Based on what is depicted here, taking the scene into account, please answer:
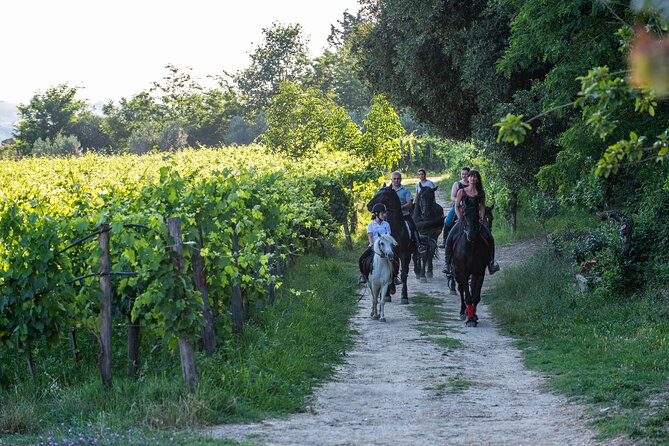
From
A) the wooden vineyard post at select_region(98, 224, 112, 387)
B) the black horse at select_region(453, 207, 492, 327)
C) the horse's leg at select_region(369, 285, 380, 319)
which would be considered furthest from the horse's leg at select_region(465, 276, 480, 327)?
the wooden vineyard post at select_region(98, 224, 112, 387)

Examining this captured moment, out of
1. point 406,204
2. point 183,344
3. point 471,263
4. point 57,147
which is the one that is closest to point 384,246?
point 471,263

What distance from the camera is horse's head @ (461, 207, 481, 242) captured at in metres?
15.6

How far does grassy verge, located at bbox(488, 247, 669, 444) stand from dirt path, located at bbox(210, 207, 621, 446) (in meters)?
0.32

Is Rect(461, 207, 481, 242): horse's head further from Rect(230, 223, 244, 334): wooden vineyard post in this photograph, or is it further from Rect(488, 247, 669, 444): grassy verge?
Rect(230, 223, 244, 334): wooden vineyard post

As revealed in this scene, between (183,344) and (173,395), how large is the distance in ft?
1.91

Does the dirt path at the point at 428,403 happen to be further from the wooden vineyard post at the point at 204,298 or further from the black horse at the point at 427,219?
the black horse at the point at 427,219

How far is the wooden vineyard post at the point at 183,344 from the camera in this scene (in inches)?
386

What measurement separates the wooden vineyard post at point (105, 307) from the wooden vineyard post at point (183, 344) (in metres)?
0.77

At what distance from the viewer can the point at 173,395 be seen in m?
9.52

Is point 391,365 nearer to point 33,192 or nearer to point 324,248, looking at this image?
point 33,192

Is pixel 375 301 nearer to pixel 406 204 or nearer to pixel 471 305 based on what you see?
pixel 471 305

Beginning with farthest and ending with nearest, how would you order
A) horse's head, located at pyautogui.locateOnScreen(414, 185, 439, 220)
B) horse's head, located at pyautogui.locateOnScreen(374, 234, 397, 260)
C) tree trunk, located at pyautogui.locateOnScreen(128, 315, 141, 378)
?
horse's head, located at pyautogui.locateOnScreen(414, 185, 439, 220) < horse's head, located at pyautogui.locateOnScreen(374, 234, 397, 260) < tree trunk, located at pyautogui.locateOnScreen(128, 315, 141, 378)

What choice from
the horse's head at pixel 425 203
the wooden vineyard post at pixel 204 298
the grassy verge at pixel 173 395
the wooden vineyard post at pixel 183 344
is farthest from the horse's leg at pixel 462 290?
the wooden vineyard post at pixel 183 344

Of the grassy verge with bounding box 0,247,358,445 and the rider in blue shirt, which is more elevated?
the rider in blue shirt
